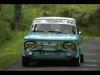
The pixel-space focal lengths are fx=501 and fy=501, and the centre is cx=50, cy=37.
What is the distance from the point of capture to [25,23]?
77.0 ft

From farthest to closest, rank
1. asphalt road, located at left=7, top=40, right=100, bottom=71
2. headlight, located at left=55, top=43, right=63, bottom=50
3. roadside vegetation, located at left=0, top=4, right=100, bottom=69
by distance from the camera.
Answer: roadside vegetation, located at left=0, top=4, right=100, bottom=69 → asphalt road, located at left=7, top=40, right=100, bottom=71 → headlight, located at left=55, top=43, right=63, bottom=50

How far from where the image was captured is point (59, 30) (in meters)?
14.2

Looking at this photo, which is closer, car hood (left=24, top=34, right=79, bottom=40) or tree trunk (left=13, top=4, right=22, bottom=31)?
car hood (left=24, top=34, right=79, bottom=40)

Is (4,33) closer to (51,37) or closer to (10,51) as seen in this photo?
(10,51)

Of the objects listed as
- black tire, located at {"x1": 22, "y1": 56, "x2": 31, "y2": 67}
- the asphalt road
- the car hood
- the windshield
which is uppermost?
the windshield

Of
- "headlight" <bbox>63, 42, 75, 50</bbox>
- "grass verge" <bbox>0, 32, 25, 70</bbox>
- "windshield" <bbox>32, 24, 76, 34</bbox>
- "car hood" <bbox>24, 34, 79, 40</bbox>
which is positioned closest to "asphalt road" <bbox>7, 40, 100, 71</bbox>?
"grass verge" <bbox>0, 32, 25, 70</bbox>

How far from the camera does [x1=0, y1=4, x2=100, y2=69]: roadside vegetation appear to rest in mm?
18047

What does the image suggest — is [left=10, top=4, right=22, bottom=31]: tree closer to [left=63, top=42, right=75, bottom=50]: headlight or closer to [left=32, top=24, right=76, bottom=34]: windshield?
[left=32, top=24, right=76, bottom=34]: windshield

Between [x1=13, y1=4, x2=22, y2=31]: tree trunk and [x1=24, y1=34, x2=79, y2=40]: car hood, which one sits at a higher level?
[x1=13, y1=4, x2=22, y2=31]: tree trunk

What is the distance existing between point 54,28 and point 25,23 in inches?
365

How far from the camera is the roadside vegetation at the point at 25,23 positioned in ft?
59.2

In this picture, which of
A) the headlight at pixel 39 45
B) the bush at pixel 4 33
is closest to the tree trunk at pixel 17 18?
the bush at pixel 4 33

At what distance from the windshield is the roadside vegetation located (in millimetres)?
1473

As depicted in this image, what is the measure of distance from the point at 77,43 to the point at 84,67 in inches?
36.6
